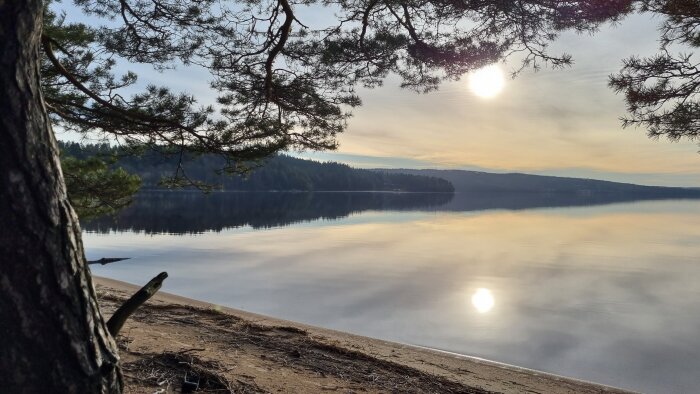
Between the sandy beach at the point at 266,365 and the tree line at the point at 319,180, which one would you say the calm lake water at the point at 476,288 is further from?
the tree line at the point at 319,180

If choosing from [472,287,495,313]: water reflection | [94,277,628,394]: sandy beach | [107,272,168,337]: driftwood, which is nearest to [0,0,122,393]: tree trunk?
[107,272,168,337]: driftwood

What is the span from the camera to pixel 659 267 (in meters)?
16.3

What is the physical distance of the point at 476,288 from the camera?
1284 cm

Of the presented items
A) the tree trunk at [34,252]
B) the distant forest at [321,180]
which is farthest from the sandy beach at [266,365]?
the distant forest at [321,180]

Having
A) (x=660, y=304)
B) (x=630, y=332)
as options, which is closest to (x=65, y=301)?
(x=630, y=332)

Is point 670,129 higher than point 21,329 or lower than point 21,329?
higher

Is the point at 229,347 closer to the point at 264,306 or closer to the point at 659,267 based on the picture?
the point at 264,306

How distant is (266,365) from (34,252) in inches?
112

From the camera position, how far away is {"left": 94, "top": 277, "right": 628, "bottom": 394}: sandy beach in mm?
3160

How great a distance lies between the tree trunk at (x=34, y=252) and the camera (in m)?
1.27

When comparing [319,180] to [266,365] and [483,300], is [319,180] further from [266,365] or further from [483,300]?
[266,365]

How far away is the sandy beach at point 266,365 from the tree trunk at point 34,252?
1.65 metres

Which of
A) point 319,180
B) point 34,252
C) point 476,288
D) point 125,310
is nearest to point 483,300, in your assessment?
point 476,288

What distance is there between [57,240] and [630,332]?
10084 mm
